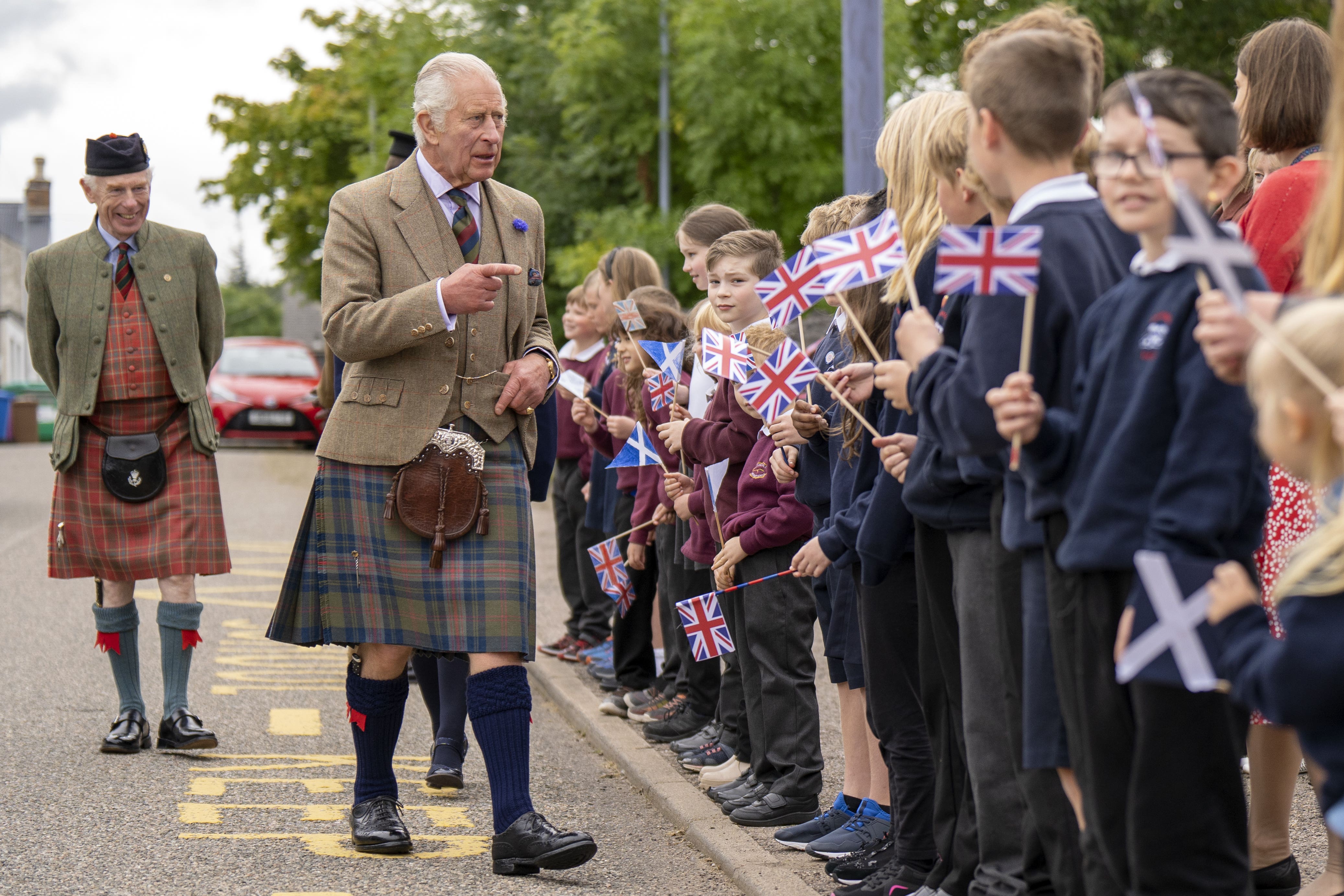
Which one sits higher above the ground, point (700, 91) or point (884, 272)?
point (700, 91)

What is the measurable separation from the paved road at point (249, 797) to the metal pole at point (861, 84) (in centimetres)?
304

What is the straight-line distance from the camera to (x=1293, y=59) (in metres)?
4.12

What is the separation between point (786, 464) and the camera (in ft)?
15.8

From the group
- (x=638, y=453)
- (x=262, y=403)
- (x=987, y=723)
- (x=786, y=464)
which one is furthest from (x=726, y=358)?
(x=262, y=403)

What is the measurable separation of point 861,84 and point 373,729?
455 cm

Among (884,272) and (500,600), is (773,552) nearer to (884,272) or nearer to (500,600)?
(500,600)

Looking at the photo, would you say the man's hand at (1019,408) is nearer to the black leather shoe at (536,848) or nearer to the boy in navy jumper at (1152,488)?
the boy in navy jumper at (1152,488)

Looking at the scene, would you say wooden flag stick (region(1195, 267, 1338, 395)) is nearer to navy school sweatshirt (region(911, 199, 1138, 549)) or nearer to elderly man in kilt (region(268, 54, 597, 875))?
navy school sweatshirt (region(911, 199, 1138, 549))

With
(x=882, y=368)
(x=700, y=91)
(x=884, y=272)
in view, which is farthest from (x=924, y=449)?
(x=700, y=91)

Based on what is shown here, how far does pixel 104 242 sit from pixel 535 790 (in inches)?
113

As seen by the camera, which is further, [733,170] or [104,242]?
[733,170]

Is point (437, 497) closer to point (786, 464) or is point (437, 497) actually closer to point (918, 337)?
point (786, 464)

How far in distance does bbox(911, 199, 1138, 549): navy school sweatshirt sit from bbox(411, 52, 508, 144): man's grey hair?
2.17 metres

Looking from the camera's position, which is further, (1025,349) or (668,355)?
(668,355)
